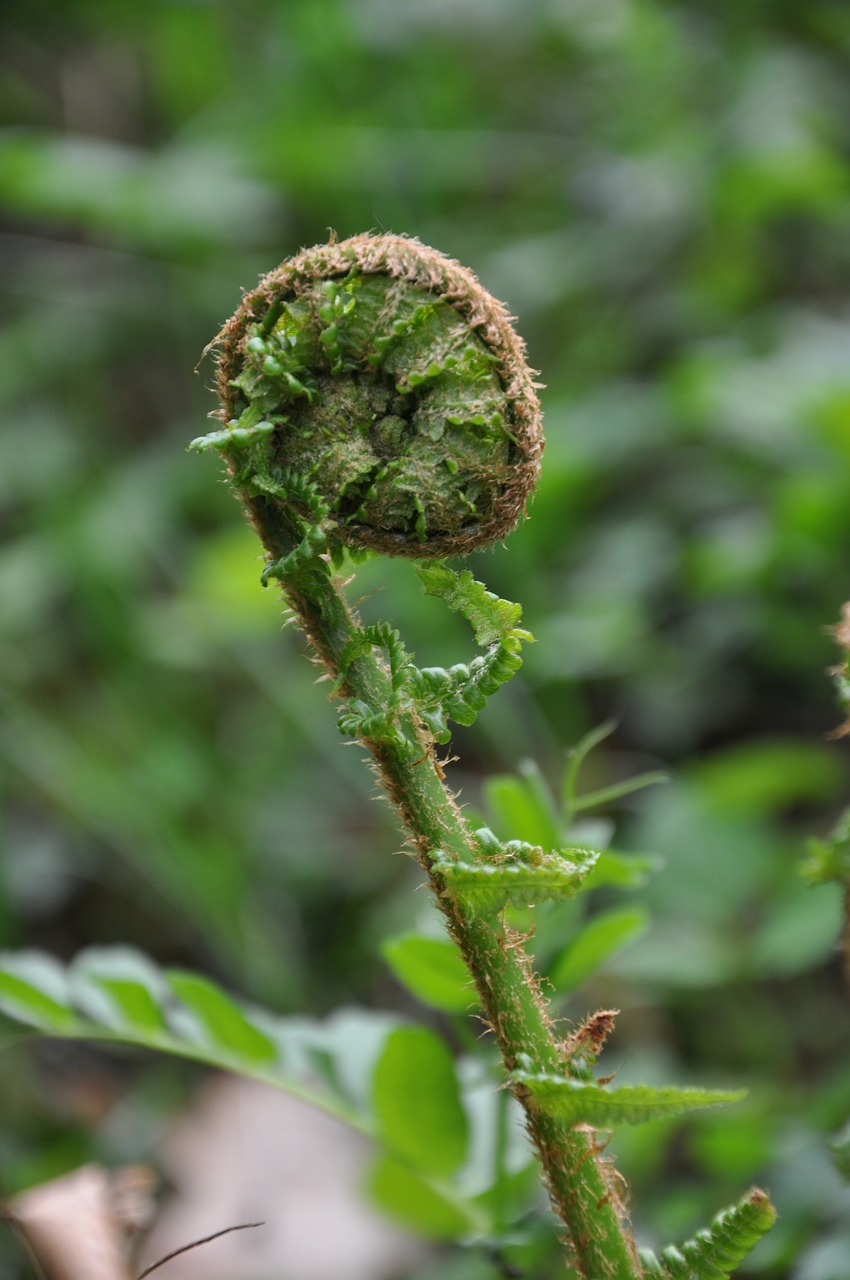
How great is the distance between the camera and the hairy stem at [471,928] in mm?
868

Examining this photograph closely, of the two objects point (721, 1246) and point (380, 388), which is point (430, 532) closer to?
point (380, 388)

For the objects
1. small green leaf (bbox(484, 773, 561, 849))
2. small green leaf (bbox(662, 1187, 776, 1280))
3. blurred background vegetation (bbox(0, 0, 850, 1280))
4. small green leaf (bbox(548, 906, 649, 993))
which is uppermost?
blurred background vegetation (bbox(0, 0, 850, 1280))

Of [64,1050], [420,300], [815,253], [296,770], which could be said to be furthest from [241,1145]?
[815,253]

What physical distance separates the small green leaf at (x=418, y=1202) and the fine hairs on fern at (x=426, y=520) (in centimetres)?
58

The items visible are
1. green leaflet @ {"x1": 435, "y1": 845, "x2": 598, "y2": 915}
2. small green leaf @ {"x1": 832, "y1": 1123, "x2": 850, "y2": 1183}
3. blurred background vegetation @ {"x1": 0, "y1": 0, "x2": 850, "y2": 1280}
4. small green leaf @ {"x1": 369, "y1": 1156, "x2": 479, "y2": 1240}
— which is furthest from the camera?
blurred background vegetation @ {"x1": 0, "y1": 0, "x2": 850, "y2": 1280}

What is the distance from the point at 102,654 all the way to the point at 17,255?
9.94 ft

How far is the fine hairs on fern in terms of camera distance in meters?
0.84

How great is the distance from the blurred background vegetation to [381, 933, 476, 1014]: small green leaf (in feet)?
1.25

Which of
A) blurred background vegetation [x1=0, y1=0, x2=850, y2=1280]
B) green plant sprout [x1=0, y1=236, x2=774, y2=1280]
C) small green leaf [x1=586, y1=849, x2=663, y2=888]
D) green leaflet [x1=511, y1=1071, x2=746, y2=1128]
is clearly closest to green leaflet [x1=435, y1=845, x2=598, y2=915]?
green plant sprout [x1=0, y1=236, x2=774, y2=1280]

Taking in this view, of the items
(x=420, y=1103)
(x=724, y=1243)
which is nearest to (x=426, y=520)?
(x=724, y=1243)

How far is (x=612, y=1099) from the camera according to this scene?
0.83m

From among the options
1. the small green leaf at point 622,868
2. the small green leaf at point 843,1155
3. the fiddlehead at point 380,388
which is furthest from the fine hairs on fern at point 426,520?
the small green leaf at point 622,868

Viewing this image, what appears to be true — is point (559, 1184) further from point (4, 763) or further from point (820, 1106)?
point (4, 763)

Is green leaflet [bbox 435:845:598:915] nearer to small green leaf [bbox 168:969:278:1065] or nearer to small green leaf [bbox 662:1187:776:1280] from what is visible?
small green leaf [bbox 662:1187:776:1280]
